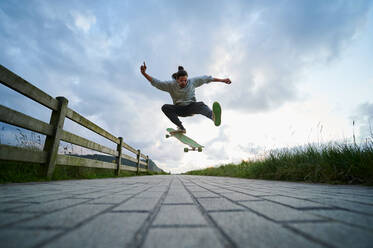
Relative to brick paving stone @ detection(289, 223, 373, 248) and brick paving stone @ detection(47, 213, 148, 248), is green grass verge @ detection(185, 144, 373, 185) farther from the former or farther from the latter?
brick paving stone @ detection(47, 213, 148, 248)

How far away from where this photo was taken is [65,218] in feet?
2.55

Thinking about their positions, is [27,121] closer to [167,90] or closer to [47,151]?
[47,151]

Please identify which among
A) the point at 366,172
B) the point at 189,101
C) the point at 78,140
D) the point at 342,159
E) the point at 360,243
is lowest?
the point at 360,243

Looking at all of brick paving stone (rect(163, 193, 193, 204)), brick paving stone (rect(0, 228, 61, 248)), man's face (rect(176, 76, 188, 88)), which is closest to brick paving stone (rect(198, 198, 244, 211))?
brick paving stone (rect(163, 193, 193, 204))

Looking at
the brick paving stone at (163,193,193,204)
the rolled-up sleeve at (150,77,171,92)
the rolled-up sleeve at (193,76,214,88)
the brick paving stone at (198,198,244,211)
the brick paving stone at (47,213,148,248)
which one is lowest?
the brick paving stone at (47,213,148,248)

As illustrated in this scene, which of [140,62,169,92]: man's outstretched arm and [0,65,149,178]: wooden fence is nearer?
[0,65,149,178]: wooden fence

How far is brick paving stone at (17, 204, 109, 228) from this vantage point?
0.69 meters

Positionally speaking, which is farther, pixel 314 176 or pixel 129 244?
pixel 314 176

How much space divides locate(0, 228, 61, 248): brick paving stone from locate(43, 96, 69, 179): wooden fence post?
110 inches

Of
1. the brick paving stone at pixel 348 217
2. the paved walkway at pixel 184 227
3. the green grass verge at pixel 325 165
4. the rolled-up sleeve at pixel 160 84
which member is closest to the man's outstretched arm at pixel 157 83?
the rolled-up sleeve at pixel 160 84

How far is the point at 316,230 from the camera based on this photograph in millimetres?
649

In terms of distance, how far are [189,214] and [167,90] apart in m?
4.66

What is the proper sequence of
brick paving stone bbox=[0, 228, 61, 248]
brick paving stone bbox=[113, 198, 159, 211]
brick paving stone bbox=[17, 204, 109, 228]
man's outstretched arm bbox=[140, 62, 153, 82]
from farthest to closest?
man's outstretched arm bbox=[140, 62, 153, 82], brick paving stone bbox=[113, 198, 159, 211], brick paving stone bbox=[17, 204, 109, 228], brick paving stone bbox=[0, 228, 61, 248]

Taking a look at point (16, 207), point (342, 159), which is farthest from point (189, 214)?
point (342, 159)
